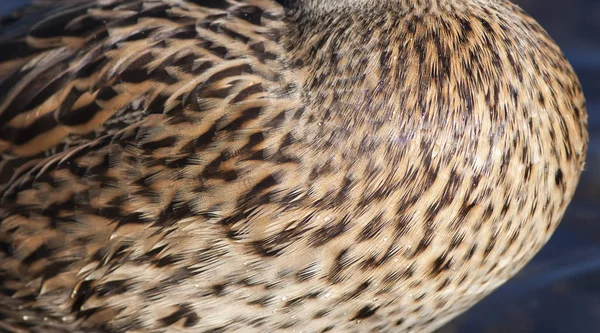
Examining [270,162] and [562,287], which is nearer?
[270,162]

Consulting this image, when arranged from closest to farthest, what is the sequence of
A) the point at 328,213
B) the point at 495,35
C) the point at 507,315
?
the point at 328,213 → the point at 495,35 → the point at 507,315

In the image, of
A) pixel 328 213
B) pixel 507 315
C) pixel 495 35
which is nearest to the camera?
pixel 328 213

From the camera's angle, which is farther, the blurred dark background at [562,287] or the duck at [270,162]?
the blurred dark background at [562,287]

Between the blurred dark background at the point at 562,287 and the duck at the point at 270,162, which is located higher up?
the duck at the point at 270,162

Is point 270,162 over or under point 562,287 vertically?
over

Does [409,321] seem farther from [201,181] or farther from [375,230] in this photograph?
[201,181]

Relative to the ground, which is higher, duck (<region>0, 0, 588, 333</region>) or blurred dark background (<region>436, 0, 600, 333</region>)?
duck (<region>0, 0, 588, 333</region>)

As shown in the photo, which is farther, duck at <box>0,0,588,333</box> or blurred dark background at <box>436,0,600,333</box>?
blurred dark background at <box>436,0,600,333</box>

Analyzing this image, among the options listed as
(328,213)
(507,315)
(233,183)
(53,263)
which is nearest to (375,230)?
(328,213)
